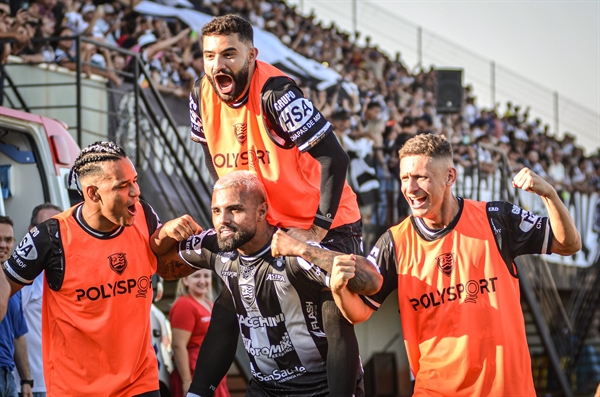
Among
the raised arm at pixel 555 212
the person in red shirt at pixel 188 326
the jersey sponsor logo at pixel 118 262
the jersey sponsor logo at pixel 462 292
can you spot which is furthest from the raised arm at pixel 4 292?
the person in red shirt at pixel 188 326

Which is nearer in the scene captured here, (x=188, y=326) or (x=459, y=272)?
(x=459, y=272)

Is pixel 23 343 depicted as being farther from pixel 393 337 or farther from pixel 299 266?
pixel 393 337

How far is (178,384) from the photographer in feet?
27.5

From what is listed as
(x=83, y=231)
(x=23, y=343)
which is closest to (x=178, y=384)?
(x=23, y=343)

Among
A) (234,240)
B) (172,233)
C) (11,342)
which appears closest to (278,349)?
(234,240)

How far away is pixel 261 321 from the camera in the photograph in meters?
5.24

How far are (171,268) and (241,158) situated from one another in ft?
2.71

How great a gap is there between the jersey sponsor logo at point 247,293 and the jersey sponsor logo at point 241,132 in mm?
867

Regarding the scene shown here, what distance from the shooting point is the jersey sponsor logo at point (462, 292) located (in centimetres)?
509

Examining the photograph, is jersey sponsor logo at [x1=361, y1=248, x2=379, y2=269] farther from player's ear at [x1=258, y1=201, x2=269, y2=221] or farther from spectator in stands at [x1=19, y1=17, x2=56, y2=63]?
spectator in stands at [x1=19, y1=17, x2=56, y2=63]

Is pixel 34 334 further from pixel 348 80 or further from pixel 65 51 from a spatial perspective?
pixel 348 80

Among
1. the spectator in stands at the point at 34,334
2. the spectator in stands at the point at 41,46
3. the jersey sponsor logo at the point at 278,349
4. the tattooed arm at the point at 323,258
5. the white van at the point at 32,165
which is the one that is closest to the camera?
the tattooed arm at the point at 323,258

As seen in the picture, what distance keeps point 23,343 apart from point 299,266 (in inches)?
120

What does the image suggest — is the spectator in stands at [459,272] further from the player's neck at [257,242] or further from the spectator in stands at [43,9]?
the spectator in stands at [43,9]
